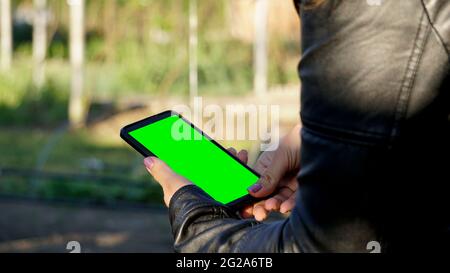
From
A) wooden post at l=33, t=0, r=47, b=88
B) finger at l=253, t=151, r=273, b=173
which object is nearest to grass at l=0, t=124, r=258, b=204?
wooden post at l=33, t=0, r=47, b=88

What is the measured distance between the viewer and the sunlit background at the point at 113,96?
22.6 feet

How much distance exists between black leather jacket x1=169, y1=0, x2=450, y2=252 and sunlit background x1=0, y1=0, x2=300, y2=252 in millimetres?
4951

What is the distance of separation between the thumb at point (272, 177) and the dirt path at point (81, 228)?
4.28 m

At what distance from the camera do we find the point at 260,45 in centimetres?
1100

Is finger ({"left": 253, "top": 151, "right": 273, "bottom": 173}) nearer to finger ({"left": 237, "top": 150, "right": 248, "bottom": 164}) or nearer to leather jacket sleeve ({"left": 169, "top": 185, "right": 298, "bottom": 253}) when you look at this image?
finger ({"left": 237, "top": 150, "right": 248, "bottom": 164})

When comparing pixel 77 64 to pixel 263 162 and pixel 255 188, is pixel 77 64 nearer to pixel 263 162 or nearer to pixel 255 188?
pixel 263 162

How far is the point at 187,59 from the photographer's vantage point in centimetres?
1138

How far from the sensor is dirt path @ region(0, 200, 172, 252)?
19.9ft

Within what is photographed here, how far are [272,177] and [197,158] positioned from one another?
168 millimetres

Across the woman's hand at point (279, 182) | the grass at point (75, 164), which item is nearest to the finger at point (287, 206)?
the woman's hand at point (279, 182)

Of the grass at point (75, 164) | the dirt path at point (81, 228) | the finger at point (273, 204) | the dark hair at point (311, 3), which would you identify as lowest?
the grass at point (75, 164)

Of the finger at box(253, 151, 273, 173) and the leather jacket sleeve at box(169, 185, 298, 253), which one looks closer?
the leather jacket sleeve at box(169, 185, 298, 253)

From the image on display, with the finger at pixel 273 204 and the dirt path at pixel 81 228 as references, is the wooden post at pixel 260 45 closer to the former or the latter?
the dirt path at pixel 81 228
